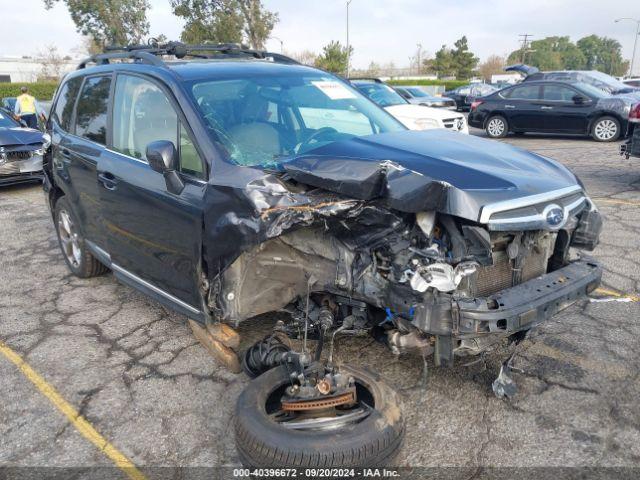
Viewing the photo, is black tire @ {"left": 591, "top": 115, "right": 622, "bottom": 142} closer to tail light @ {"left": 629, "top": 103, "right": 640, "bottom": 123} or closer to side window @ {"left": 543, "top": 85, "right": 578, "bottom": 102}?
side window @ {"left": 543, "top": 85, "right": 578, "bottom": 102}

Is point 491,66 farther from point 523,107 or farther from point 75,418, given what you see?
point 75,418

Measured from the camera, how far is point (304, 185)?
2.88 metres

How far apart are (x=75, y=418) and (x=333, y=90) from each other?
2.76 metres

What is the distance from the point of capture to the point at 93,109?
4.34 metres

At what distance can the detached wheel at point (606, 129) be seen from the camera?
497 inches

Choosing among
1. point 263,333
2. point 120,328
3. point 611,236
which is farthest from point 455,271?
point 611,236

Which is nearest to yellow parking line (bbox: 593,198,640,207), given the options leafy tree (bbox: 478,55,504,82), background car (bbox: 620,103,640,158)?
background car (bbox: 620,103,640,158)

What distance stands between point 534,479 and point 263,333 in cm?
204

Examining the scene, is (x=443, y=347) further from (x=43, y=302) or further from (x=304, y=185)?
(x=43, y=302)

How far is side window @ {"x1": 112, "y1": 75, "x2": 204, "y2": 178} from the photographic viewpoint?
10.7ft

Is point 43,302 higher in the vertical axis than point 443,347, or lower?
lower

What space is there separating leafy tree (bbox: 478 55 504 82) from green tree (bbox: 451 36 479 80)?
1594 centimetres

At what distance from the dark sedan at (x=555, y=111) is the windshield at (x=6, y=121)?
438 inches

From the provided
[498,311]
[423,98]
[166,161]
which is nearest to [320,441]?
[498,311]
